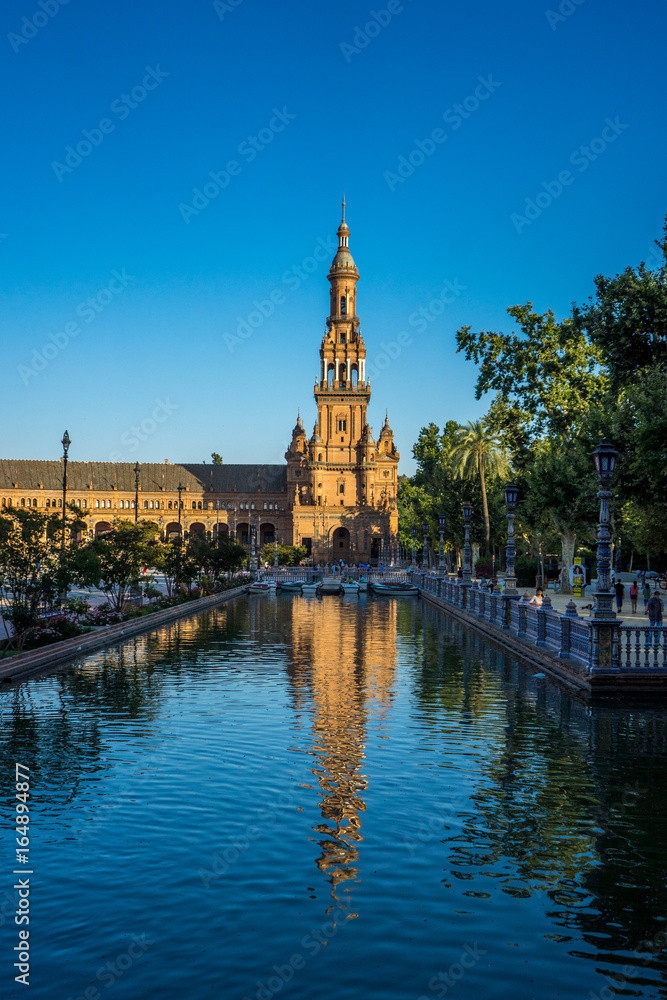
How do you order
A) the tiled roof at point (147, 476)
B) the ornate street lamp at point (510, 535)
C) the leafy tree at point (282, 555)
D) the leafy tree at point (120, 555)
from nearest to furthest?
the ornate street lamp at point (510, 535) < the leafy tree at point (120, 555) < the leafy tree at point (282, 555) < the tiled roof at point (147, 476)

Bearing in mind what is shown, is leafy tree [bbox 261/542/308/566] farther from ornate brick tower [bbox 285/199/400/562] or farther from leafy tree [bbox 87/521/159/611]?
leafy tree [bbox 87/521/159/611]

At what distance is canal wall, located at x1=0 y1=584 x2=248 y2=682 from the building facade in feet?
236

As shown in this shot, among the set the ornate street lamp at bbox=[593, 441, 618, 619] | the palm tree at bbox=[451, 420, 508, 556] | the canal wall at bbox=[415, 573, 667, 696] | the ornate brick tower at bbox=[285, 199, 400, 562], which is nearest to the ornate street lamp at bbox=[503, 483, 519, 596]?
the canal wall at bbox=[415, 573, 667, 696]

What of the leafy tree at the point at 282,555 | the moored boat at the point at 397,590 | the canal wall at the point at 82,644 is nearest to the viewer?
the canal wall at the point at 82,644

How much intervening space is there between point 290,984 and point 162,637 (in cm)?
2539

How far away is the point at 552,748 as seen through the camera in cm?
1412

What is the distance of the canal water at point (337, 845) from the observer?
689 centimetres

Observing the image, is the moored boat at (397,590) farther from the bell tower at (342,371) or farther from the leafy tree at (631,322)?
the bell tower at (342,371)

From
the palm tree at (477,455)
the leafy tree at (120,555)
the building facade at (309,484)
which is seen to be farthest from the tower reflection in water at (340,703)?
the building facade at (309,484)

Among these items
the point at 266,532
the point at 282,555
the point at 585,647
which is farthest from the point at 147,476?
the point at 585,647

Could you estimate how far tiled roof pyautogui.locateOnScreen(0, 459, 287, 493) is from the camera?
136m

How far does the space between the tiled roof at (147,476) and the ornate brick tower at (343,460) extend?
42.2 ft

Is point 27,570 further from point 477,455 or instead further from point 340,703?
point 477,455

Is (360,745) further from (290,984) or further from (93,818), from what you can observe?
(290,984)
